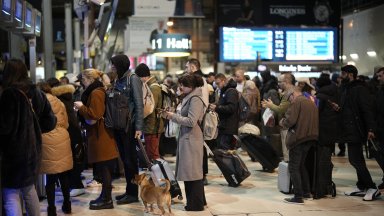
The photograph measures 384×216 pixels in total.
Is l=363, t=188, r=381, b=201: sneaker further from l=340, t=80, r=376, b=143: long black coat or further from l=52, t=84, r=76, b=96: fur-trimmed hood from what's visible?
l=52, t=84, r=76, b=96: fur-trimmed hood

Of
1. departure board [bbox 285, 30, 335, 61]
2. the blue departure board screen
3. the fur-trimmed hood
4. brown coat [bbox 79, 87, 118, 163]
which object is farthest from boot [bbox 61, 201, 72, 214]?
departure board [bbox 285, 30, 335, 61]

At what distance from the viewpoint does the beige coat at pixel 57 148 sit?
587cm

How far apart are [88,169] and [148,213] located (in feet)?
12.4

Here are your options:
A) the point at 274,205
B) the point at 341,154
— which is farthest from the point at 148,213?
the point at 341,154

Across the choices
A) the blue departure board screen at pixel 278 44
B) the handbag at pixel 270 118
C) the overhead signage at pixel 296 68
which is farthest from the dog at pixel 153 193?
the overhead signage at pixel 296 68

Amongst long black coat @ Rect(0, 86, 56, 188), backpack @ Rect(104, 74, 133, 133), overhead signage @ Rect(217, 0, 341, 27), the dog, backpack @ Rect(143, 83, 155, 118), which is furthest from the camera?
overhead signage @ Rect(217, 0, 341, 27)

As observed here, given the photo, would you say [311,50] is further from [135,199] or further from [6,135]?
[6,135]

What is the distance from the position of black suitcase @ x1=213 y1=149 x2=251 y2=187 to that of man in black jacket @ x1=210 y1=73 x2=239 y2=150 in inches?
23.7

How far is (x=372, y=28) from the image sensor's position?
65.0 feet

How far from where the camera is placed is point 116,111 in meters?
6.52

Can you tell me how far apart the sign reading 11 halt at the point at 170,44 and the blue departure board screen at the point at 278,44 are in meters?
3.32

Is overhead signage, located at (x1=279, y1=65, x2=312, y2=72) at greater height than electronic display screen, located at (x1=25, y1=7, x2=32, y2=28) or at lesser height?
lesser

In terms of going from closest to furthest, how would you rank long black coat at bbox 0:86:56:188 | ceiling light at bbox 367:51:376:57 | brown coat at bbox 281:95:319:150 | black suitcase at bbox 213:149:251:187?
long black coat at bbox 0:86:56:188 → brown coat at bbox 281:95:319:150 → black suitcase at bbox 213:149:251:187 → ceiling light at bbox 367:51:376:57

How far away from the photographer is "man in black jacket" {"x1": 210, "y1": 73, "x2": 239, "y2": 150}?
8.57 meters
